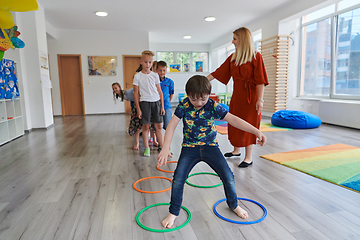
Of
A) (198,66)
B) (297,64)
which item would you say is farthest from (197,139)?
(198,66)

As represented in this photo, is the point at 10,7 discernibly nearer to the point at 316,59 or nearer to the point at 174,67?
the point at 316,59

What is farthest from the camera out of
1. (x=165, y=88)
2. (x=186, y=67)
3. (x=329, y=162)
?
(x=186, y=67)

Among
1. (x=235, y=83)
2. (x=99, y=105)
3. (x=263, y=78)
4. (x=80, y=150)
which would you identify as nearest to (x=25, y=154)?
(x=80, y=150)

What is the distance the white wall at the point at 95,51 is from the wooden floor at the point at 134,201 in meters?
5.23

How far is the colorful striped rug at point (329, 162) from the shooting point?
215 cm

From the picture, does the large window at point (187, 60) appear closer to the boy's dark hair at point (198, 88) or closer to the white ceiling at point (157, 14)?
the white ceiling at point (157, 14)

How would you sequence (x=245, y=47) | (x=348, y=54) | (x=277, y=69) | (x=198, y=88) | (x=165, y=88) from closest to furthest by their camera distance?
(x=198, y=88)
(x=245, y=47)
(x=165, y=88)
(x=348, y=54)
(x=277, y=69)

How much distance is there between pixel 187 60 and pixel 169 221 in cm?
1019

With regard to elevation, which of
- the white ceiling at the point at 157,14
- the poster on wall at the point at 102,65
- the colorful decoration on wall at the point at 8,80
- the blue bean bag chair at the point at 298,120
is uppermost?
the white ceiling at the point at 157,14

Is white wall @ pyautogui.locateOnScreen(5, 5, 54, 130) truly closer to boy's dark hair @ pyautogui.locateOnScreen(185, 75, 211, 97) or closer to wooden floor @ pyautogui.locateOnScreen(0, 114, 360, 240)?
wooden floor @ pyautogui.locateOnScreen(0, 114, 360, 240)

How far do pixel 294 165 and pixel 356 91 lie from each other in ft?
11.7

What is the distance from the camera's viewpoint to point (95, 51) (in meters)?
7.94

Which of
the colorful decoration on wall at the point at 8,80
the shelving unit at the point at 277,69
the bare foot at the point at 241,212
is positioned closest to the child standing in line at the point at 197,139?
the bare foot at the point at 241,212

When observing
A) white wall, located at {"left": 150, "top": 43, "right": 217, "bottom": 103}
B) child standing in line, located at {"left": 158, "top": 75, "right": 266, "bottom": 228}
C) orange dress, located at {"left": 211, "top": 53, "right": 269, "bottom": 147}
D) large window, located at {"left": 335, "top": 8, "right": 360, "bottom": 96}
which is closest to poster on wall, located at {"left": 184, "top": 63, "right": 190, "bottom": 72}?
white wall, located at {"left": 150, "top": 43, "right": 217, "bottom": 103}
